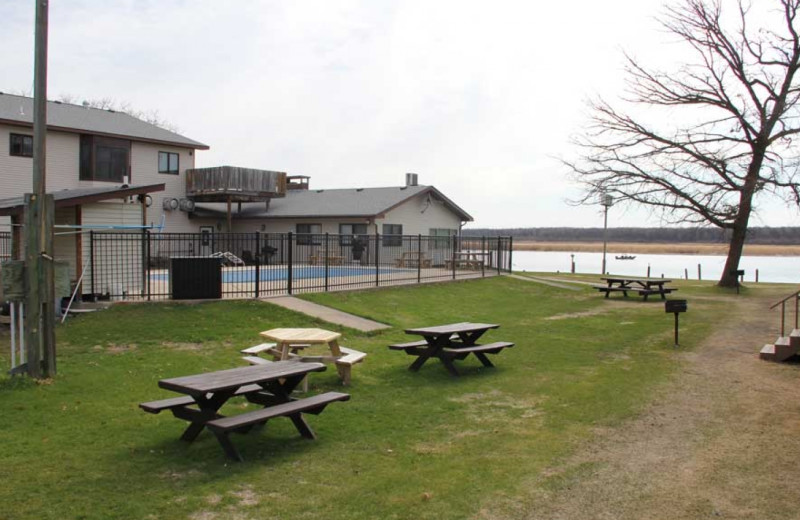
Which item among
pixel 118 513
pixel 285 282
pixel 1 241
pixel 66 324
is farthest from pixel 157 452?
pixel 1 241

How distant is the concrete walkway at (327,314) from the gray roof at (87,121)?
16642 mm

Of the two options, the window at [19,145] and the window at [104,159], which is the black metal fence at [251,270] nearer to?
the window at [104,159]

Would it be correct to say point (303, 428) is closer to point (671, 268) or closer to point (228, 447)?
point (228, 447)

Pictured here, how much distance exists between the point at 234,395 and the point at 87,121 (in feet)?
91.8

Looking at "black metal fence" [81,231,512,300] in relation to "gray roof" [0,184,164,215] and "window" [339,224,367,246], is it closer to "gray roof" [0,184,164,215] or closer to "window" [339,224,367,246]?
"gray roof" [0,184,164,215]

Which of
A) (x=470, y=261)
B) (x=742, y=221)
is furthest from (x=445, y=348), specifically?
(x=742, y=221)

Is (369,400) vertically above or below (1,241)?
below

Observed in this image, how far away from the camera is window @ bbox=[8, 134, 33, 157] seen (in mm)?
26984

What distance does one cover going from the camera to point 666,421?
760 centimetres

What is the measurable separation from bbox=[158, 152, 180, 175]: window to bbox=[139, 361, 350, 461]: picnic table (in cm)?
2793

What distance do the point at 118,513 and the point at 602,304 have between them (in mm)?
17859

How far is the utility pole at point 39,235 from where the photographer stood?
8.64 m

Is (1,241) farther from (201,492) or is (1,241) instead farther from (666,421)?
(666,421)

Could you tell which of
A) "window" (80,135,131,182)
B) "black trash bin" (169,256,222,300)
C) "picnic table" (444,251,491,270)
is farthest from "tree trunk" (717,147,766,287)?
"window" (80,135,131,182)
